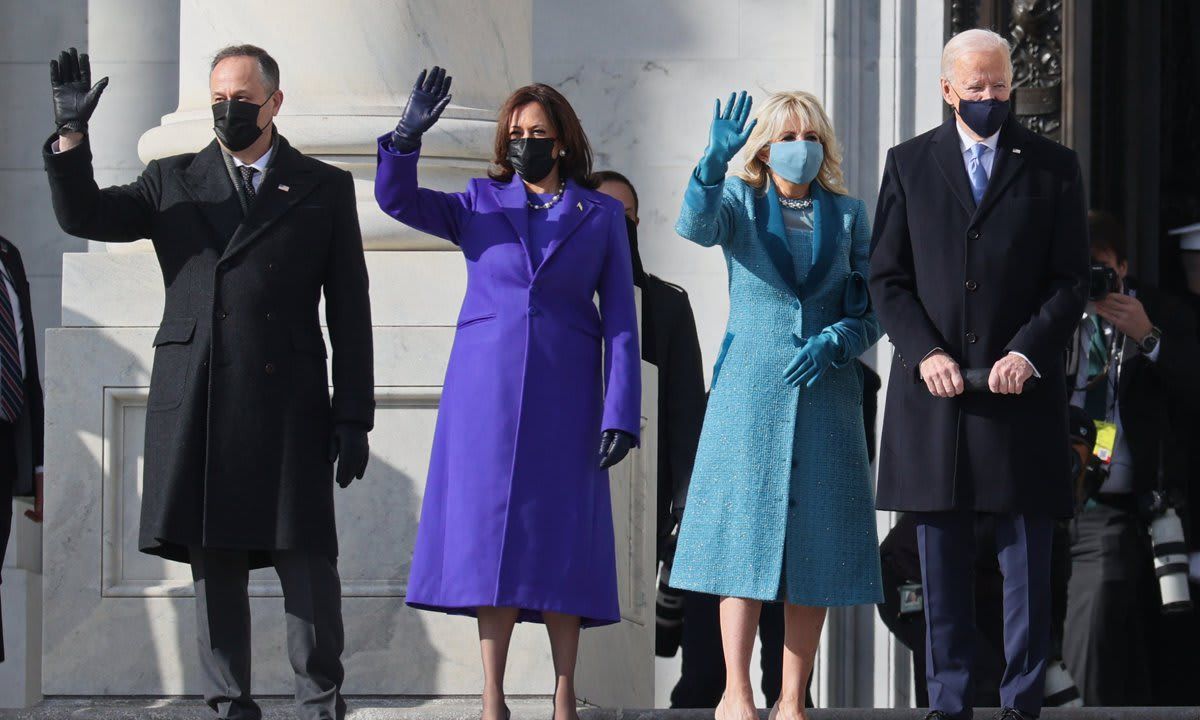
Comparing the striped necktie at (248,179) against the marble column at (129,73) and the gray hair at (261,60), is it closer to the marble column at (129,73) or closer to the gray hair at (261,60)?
the gray hair at (261,60)

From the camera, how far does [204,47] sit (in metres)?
7.48

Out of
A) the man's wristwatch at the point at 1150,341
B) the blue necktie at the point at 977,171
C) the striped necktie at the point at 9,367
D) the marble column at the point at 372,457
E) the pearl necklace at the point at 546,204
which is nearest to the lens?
the blue necktie at the point at 977,171

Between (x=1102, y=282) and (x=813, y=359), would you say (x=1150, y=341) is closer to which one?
(x=1102, y=282)

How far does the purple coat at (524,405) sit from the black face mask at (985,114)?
0.98 metres

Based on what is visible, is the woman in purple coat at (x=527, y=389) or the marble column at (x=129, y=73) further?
the marble column at (x=129, y=73)

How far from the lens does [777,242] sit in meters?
6.37

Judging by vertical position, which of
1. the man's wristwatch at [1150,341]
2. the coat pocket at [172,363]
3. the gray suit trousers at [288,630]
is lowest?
the gray suit trousers at [288,630]

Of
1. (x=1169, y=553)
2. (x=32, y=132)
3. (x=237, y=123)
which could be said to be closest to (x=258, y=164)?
(x=237, y=123)

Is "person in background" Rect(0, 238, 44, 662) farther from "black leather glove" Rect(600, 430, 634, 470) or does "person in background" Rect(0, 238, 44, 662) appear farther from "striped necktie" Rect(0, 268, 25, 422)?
"black leather glove" Rect(600, 430, 634, 470)

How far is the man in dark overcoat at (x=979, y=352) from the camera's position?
5.97 meters

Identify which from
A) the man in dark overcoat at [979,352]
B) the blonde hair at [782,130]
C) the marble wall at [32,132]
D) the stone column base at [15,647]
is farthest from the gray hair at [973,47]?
the marble wall at [32,132]

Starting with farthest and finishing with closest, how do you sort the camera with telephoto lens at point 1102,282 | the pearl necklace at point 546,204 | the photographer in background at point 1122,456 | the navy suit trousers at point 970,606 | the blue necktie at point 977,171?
1. the photographer in background at point 1122,456
2. the camera with telephoto lens at point 1102,282
3. the pearl necklace at point 546,204
4. the blue necktie at point 977,171
5. the navy suit trousers at point 970,606

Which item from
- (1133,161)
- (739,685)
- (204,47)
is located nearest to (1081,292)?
(739,685)

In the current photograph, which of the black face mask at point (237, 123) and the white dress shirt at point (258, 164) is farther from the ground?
the black face mask at point (237, 123)
